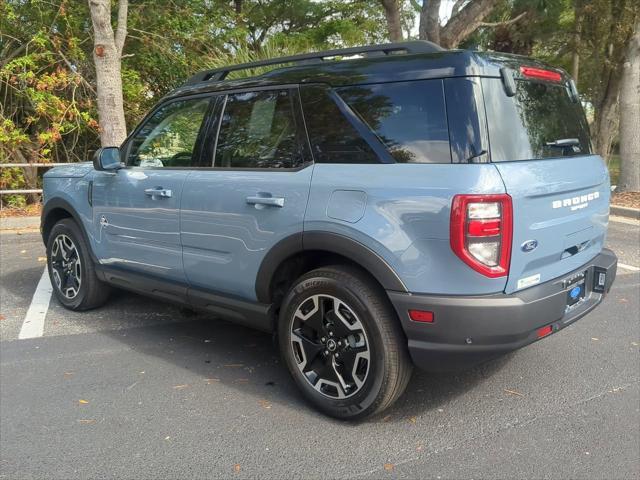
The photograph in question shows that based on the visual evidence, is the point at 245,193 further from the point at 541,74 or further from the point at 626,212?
the point at 626,212

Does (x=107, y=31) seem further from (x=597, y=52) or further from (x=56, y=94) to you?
(x=597, y=52)

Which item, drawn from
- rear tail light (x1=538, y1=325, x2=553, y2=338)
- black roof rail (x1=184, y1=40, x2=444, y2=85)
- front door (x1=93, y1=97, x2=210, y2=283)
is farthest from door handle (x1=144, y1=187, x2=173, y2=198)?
rear tail light (x1=538, y1=325, x2=553, y2=338)

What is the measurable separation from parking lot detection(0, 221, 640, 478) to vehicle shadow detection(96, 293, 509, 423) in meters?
0.01

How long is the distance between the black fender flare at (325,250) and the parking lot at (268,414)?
29.3 inches

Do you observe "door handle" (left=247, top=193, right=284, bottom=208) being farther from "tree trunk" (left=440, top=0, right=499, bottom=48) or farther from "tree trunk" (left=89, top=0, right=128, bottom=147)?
"tree trunk" (left=440, top=0, right=499, bottom=48)

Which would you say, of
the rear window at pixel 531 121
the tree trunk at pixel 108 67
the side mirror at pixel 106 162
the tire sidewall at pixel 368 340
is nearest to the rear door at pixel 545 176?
the rear window at pixel 531 121

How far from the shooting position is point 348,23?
17.7m

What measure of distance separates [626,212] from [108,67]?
9.44 metres

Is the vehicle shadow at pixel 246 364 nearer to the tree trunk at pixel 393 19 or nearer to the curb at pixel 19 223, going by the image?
the curb at pixel 19 223

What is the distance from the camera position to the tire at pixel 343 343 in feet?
9.53

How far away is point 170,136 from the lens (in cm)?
418

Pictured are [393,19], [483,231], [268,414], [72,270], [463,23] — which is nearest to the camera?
[483,231]

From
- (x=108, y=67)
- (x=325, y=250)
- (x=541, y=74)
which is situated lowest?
(x=325, y=250)

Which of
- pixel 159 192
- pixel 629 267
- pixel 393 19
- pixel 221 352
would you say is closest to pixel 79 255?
pixel 159 192
